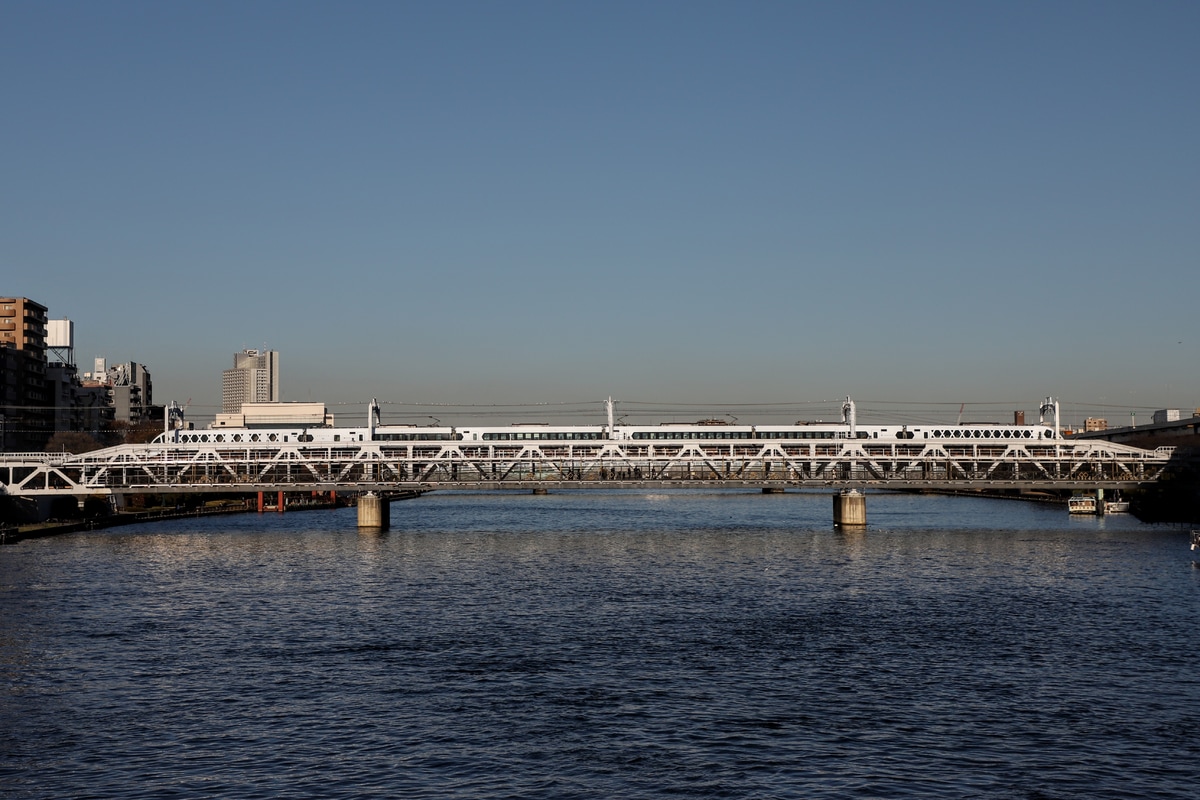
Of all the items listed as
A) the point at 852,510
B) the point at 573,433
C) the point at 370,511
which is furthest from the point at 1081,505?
the point at 370,511

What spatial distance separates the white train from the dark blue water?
77.5 metres

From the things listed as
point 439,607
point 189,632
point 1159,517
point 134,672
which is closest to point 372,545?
point 439,607

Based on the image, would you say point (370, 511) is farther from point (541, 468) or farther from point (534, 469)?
point (534, 469)

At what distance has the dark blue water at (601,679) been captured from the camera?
39.5 metres

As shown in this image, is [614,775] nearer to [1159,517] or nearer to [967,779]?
[967,779]

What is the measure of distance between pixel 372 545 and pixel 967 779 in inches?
3862

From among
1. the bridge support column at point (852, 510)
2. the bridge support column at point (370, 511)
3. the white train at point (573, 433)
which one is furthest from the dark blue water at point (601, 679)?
the white train at point (573, 433)

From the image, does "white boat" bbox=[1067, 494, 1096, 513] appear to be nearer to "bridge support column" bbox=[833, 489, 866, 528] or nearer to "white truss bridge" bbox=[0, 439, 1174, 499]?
"white truss bridge" bbox=[0, 439, 1174, 499]

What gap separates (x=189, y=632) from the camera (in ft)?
220

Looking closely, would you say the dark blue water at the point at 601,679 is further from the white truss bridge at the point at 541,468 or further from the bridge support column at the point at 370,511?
the bridge support column at the point at 370,511

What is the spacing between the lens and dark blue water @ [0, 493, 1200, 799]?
39500 millimetres

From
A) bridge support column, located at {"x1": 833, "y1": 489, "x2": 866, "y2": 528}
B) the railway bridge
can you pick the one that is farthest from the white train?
bridge support column, located at {"x1": 833, "y1": 489, "x2": 866, "y2": 528}

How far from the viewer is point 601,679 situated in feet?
176

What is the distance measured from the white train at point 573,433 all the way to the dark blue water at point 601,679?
7753cm
